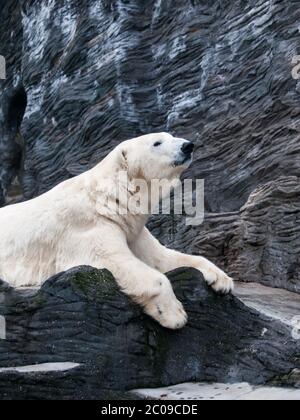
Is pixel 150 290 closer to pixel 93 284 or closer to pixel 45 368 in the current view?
pixel 93 284

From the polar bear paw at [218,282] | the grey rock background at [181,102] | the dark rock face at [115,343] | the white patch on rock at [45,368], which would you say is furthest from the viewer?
the grey rock background at [181,102]

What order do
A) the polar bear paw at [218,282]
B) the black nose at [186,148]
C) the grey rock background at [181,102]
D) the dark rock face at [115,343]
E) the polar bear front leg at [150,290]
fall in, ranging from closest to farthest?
1. the dark rock face at [115,343]
2. the polar bear front leg at [150,290]
3. the polar bear paw at [218,282]
4. the black nose at [186,148]
5. the grey rock background at [181,102]

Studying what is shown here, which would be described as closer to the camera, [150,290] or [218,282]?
[150,290]

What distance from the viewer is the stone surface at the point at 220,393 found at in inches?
215

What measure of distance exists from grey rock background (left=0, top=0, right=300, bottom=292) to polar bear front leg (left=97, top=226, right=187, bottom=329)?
128 inches

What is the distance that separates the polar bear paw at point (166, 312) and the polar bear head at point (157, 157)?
1255mm

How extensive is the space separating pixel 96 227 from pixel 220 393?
5.65ft

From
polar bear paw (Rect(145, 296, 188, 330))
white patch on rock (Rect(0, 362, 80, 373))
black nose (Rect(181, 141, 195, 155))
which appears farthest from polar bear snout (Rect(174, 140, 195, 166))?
white patch on rock (Rect(0, 362, 80, 373))

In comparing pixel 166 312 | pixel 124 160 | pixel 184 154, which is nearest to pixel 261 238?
pixel 184 154

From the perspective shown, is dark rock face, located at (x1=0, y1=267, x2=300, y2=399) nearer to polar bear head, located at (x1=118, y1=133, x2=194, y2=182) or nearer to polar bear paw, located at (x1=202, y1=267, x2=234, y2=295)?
polar bear paw, located at (x1=202, y1=267, x2=234, y2=295)

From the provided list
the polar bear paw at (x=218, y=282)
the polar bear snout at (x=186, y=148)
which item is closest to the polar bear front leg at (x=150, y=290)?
the polar bear paw at (x=218, y=282)

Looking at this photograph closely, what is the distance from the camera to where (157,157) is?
6625mm

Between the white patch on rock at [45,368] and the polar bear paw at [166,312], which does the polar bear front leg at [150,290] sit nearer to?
the polar bear paw at [166,312]

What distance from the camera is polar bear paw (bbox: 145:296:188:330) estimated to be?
586cm
